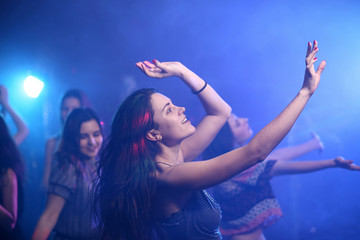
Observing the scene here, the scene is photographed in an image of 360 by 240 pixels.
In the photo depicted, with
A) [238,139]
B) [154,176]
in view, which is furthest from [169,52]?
[154,176]

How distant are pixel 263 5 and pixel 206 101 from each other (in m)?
2.77

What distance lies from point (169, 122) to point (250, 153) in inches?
24.0

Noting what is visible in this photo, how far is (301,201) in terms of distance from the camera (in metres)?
4.65

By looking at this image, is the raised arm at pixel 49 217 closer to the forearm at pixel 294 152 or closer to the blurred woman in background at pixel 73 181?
the blurred woman in background at pixel 73 181

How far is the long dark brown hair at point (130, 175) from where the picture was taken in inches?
67.8

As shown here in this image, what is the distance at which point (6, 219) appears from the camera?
2479 mm

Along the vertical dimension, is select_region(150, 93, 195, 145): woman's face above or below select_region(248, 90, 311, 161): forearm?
above

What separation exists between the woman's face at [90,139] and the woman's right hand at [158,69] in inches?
52.7

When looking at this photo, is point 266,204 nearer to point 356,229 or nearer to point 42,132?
point 356,229

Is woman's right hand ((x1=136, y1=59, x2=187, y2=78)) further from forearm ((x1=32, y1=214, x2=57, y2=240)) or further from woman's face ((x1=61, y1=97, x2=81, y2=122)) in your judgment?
Answer: woman's face ((x1=61, y1=97, x2=81, y2=122))

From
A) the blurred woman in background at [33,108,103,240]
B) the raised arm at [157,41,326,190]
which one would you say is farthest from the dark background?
the raised arm at [157,41,326,190]

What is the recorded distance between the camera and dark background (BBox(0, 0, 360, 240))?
4027 millimetres

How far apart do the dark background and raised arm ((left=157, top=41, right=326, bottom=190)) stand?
2.86 meters

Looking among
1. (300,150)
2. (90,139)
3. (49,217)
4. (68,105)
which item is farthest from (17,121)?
(300,150)
